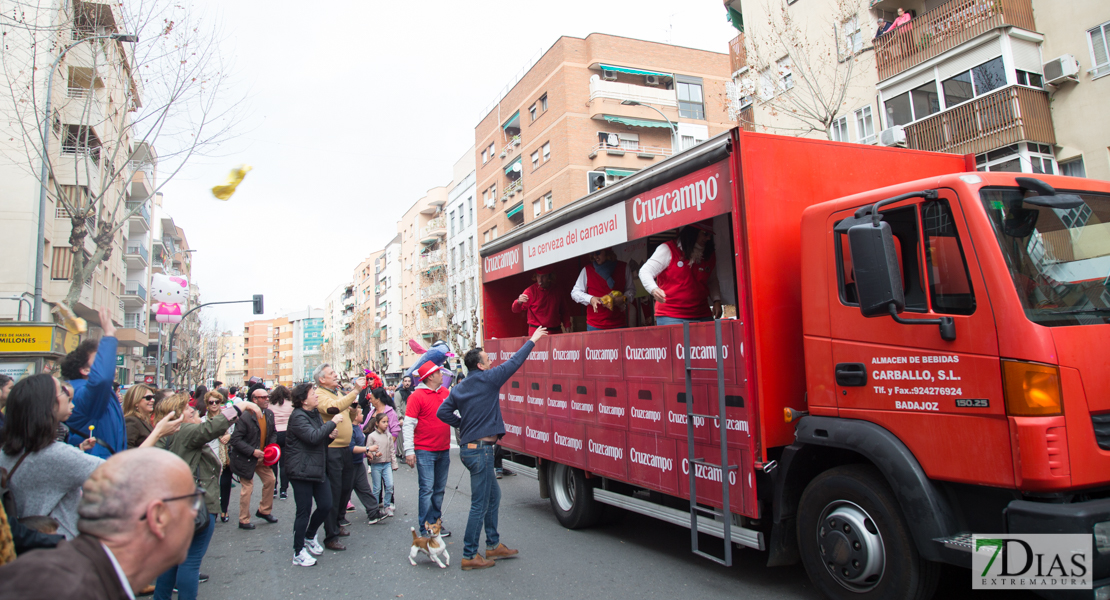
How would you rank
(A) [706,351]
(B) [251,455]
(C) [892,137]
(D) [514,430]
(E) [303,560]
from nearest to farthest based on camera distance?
(A) [706,351] < (C) [892,137] < (E) [303,560] < (B) [251,455] < (D) [514,430]

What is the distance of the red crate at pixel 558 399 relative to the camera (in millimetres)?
7234

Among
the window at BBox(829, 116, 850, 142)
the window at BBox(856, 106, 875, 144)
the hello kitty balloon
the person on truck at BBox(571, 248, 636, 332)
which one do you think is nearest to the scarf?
the person on truck at BBox(571, 248, 636, 332)

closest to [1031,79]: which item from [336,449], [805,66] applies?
[805,66]

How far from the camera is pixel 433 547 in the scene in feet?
20.2

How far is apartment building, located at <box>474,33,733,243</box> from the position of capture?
117ft

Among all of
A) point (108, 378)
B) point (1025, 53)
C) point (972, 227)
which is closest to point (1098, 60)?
point (1025, 53)

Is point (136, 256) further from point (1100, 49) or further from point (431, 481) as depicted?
point (1100, 49)

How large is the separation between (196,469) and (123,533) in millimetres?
4736

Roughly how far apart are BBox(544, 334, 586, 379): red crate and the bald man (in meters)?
5.18

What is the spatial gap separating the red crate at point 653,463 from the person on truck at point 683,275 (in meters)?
1.06

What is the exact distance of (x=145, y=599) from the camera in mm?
5840

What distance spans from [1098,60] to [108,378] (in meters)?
17.8

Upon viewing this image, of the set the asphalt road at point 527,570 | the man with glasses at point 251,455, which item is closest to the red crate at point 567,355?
the asphalt road at point 527,570

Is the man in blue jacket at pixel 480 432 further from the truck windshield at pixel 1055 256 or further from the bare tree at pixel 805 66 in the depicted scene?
the bare tree at pixel 805 66
